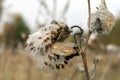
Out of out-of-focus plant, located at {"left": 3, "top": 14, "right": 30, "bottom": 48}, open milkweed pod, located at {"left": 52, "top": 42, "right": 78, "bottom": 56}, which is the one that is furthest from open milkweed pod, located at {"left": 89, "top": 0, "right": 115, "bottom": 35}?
out-of-focus plant, located at {"left": 3, "top": 14, "right": 30, "bottom": 48}

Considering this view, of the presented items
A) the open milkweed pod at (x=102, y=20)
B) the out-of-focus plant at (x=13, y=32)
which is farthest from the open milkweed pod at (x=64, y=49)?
the out-of-focus plant at (x=13, y=32)

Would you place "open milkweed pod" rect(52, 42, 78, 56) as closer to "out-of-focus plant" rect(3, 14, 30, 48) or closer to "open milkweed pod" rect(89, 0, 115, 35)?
"open milkweed pod" rect(89, 0, 115, 35)

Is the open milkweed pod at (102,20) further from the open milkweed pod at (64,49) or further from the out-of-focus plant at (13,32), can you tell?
the out-of-focus plant at (13,32)

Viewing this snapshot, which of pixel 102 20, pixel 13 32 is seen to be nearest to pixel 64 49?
pixel 102 20

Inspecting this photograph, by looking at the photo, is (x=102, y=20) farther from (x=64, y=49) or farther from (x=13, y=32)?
(x=13, y=32)

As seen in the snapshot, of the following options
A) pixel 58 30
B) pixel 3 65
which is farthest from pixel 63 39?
pixel 3 65

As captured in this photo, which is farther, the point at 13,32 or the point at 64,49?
the point at 13,32

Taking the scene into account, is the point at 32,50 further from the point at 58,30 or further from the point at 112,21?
the point at 112,21

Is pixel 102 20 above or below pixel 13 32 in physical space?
above
